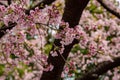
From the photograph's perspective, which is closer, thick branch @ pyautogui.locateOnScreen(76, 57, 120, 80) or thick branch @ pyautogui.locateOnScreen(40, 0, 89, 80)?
thick branch @ pyautogui.locateOnScreen(40, 0, 89, 80)

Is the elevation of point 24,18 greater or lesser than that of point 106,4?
greater

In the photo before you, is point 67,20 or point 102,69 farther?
point 102,69

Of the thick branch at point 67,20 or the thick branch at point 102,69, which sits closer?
the thick branch at point 67,20

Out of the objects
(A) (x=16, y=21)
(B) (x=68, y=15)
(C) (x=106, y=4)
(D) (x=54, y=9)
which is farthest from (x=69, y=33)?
(C) (x=106, y=4)

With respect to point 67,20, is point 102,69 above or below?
below

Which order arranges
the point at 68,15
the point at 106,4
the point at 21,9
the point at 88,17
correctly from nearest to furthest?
the point at 21,9 < the point at 68,15 < the point at 106,4 < the point at 88,17

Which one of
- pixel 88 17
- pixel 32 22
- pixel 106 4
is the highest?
pixel 32 22

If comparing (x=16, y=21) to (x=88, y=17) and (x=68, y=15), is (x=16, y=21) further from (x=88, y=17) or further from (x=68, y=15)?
(x=88, y=17)

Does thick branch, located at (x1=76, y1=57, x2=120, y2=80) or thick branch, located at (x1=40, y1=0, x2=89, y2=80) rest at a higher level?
thick branch, located at (x1=40, y1=0, x2=89, y2=80)

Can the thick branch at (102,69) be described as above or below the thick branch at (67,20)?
below

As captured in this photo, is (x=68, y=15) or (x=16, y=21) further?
(x=68, y=15)

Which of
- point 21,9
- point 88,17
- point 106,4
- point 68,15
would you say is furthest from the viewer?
point 88,17

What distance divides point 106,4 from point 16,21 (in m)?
2.27

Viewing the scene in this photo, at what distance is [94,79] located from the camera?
234 inches
